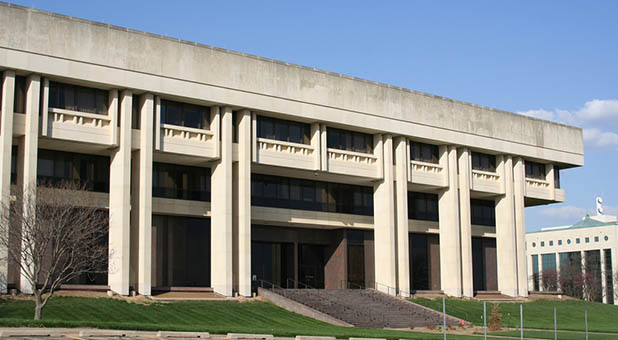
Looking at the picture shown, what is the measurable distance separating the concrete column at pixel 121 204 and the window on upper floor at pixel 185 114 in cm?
288

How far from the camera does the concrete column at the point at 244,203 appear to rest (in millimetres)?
47156

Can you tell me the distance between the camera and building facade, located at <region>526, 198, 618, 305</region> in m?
121

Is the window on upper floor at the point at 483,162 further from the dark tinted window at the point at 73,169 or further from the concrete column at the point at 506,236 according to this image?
the dark tinted window at the point at 73,169

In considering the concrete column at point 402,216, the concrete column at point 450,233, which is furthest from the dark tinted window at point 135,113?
the concrete column at point 450,233

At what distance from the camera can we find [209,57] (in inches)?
1843

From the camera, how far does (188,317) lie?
39.0 meters

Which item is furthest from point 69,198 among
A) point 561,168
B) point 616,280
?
point 616,280

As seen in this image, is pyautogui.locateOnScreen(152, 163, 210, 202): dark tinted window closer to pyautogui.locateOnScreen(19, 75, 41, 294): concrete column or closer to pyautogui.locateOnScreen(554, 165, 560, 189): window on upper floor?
pyautogui.locateOnScreen(19, 75, 41, 294): concrete column

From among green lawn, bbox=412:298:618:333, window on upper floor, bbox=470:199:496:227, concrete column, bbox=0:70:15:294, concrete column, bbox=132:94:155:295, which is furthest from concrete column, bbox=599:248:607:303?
concrete column, bbox=0:70:15:294

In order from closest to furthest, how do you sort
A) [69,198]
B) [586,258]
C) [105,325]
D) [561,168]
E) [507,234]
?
[105,325] → [69,198] → [507,234] → [561,168] → [586,258]

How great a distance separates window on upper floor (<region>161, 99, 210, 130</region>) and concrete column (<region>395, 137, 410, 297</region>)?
15.5 metres

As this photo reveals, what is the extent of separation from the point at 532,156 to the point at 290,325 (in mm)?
33364

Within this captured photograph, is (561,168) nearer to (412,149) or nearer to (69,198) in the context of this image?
(412,149)

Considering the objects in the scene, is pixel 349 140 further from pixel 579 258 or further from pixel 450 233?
pixel 579 258
